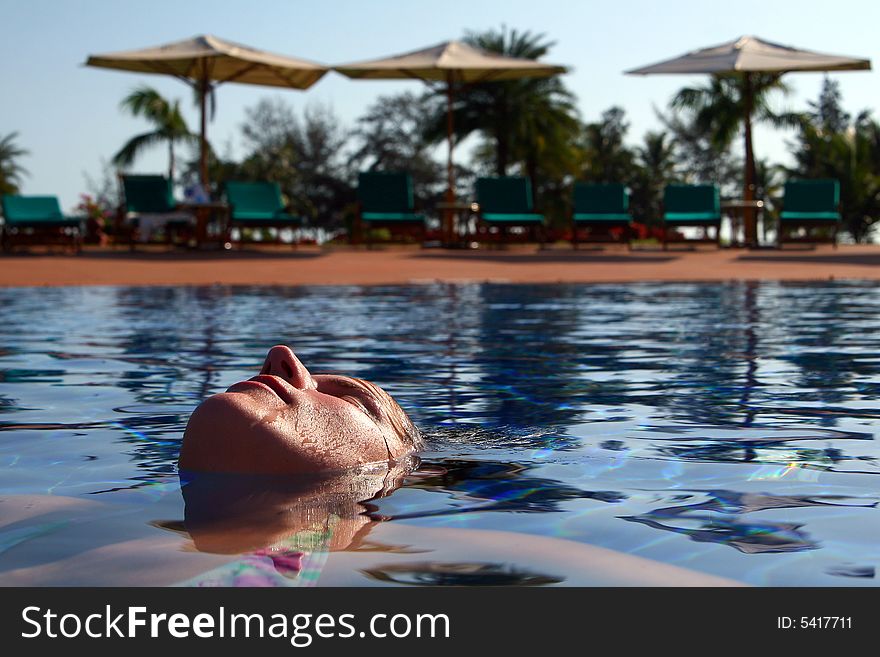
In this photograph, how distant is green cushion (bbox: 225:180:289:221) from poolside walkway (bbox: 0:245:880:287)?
650 millimetres

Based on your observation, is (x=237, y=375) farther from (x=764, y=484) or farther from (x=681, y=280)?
(x=681, y=280)

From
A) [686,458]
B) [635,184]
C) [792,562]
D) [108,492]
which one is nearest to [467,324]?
[686,458]

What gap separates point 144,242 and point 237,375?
49.4 ft

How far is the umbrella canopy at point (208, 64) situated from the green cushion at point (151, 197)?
67cm

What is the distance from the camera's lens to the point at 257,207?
18.7 metres

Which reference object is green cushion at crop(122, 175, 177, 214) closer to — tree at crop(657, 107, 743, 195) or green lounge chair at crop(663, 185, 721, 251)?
green lounge chair at crop(663, 185, 721, 251)

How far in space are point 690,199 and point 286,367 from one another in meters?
17.4

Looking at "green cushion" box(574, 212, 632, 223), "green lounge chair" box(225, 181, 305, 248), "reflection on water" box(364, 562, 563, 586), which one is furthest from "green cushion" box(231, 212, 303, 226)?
"reflection on water" box(364, 562, 563, 586)

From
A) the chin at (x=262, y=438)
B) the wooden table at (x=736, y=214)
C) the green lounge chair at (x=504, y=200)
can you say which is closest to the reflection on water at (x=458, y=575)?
the chin at (x=262, y=438)

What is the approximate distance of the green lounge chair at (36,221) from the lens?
18.5 metres

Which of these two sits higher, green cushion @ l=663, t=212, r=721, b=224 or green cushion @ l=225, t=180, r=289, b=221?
green cushion @ l=225, t=180, r=289, b=221

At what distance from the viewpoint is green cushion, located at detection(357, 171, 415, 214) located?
62.2 feet

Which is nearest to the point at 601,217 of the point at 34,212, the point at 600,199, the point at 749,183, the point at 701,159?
the point at 600,199

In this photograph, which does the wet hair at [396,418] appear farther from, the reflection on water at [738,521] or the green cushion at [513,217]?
the green cushion at [513,217]
